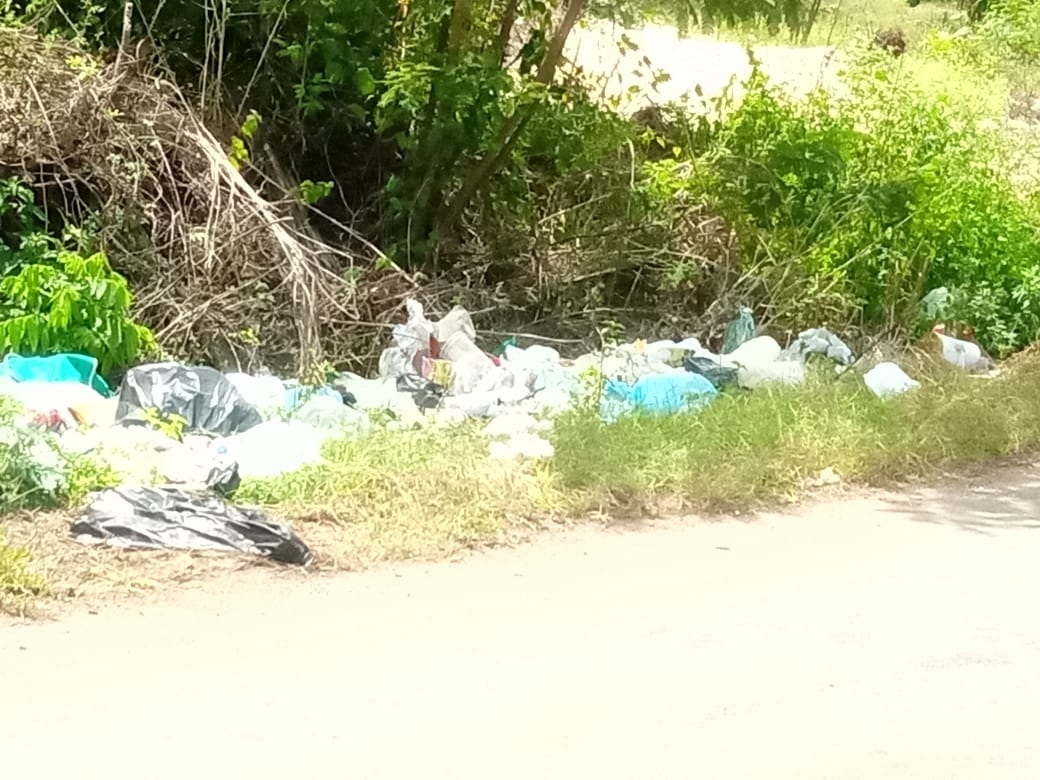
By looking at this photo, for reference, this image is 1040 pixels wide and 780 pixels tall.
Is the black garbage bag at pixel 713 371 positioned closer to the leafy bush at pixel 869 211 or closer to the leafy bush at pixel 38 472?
the leafy bush at pixel 869 211

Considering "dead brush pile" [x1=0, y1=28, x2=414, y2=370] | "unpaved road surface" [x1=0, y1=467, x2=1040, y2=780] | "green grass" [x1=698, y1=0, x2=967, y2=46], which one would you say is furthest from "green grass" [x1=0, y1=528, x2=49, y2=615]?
"green grass" [x1=698, y1=0, x2=967, y2=46]

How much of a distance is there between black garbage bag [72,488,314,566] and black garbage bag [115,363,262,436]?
120 cm

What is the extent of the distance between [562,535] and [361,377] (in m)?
2.57

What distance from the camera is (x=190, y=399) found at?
623 centimetres

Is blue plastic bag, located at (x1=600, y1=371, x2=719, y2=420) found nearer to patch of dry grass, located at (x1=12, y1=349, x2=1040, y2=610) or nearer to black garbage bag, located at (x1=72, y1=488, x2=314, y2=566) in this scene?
patch of dry grass, located at (x1=12, y1=349, x2=1040, y2=610)

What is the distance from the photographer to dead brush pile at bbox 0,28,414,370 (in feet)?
24.2

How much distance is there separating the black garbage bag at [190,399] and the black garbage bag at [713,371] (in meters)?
2.56

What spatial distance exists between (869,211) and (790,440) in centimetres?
315

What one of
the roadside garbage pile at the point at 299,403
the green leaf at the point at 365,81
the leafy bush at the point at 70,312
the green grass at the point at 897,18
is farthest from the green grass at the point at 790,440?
the green grass at the point at 897,18

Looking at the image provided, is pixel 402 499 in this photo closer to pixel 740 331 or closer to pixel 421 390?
pixel 421 390

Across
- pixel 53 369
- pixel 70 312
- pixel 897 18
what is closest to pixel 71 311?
pixel 70 312

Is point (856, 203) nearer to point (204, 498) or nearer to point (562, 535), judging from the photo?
point (562, 535)

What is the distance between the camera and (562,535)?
212 inches

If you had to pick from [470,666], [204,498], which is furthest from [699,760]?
[204,498]
